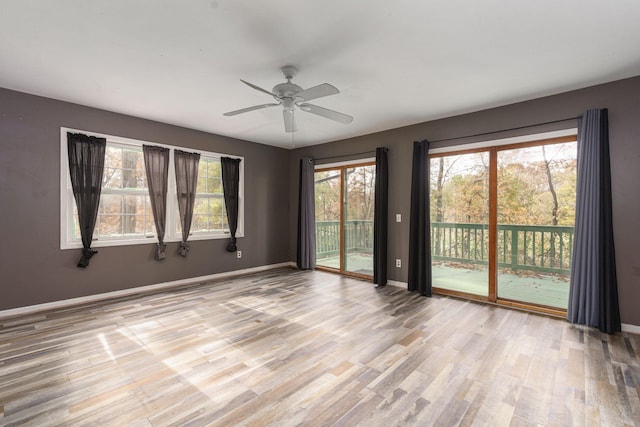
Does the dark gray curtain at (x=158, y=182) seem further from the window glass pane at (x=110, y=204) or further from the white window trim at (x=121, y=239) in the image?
the window glass pane at (x=110, y=204)

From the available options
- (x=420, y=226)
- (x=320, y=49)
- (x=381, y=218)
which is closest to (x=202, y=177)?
(x=381, y=218)

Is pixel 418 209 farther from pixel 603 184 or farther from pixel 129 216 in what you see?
pixel 129 216

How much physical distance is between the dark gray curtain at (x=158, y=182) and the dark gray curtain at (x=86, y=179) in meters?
0.60

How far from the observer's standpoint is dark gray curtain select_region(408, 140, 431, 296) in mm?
4383

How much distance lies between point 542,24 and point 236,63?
2510 mm

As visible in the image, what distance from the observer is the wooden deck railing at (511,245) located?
11.7ft

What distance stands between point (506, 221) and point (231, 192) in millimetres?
4427

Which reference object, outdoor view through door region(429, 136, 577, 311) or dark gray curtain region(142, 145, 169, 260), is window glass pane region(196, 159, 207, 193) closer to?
dark gray curtain region(142, 145, 169, 260)

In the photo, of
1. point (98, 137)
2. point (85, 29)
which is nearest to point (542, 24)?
point (85, 29)

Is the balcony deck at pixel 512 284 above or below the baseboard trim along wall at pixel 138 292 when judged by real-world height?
above

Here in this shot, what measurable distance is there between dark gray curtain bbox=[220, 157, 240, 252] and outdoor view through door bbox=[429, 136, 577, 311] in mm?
3446

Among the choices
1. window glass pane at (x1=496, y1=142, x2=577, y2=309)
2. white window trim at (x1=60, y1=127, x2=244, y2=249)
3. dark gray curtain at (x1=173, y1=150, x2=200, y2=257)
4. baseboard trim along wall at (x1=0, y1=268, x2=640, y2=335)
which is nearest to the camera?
baseboard trim along wall at (x1=0, y1=268, x2=640, y2=335)

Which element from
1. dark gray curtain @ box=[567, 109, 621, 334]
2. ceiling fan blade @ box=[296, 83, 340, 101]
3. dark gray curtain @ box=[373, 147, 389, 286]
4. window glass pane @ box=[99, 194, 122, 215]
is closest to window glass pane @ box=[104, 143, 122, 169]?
window glass pane @ box=[99, 194, 122, 215]

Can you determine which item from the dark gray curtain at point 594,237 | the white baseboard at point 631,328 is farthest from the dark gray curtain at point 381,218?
the white baseboard at point 631,328
